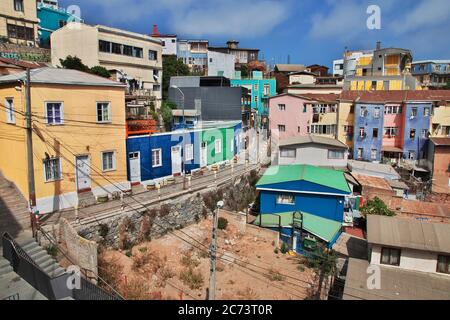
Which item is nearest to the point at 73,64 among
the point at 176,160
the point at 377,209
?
the point at 176,160

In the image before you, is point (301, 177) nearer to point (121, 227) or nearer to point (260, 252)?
point (260, 252)

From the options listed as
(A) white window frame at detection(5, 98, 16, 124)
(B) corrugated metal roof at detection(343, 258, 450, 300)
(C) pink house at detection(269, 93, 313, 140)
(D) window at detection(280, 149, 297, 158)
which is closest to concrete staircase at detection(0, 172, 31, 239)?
(A) white window frame at detection(5, 98, 16, 124)

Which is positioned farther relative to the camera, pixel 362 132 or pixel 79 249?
pixel 362 132

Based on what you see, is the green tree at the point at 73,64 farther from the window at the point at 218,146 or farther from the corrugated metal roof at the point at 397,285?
the corrugated metal roof at the point at 397,285

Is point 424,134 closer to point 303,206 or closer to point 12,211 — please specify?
point 303,206

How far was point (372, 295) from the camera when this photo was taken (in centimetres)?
1390

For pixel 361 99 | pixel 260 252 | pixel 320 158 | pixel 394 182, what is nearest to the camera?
pixel 260 252

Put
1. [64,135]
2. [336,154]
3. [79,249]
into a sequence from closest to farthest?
[79,249] < [64,135] < [336,154]

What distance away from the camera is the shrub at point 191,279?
15.8 meters

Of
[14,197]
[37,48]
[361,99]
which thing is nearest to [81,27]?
[37,48]

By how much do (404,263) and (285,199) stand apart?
9111 millimetres

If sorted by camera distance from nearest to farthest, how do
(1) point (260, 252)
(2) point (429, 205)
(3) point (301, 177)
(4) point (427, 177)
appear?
(1) point (260, 252)
(3) point (301, 177)
(2) point (429, 205)
(4) point (427, 177)

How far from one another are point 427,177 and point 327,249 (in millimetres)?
20506

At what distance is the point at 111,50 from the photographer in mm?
33750
